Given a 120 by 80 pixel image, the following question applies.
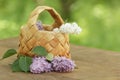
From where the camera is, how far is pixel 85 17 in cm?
328

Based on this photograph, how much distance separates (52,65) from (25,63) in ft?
0.31

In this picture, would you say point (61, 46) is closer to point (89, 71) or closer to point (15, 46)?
point (89, 71)

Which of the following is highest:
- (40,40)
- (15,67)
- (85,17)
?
(85,17)

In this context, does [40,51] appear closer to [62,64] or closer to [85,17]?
[62,64]

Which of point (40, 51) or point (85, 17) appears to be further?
point (85, 17)

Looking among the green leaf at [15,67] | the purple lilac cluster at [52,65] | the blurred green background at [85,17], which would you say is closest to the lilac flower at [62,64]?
the purple lilac cluster at [52,65]

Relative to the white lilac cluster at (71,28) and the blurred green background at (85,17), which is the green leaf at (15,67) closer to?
the white lilac cluster at (71,28)

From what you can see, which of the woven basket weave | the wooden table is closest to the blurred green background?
the wooden table

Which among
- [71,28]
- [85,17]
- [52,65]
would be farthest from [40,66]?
[85,17]

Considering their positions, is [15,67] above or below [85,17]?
below

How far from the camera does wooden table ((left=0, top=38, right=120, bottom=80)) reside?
1.26 metres

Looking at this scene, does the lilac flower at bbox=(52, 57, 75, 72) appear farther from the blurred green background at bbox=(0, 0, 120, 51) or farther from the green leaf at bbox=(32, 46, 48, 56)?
the blurred green background at bbox=(0, 0, 120, 51)

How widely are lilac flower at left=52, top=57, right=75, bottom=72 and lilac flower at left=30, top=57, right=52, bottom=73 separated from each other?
0.07ft

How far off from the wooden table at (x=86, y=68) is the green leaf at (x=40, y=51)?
8cm
